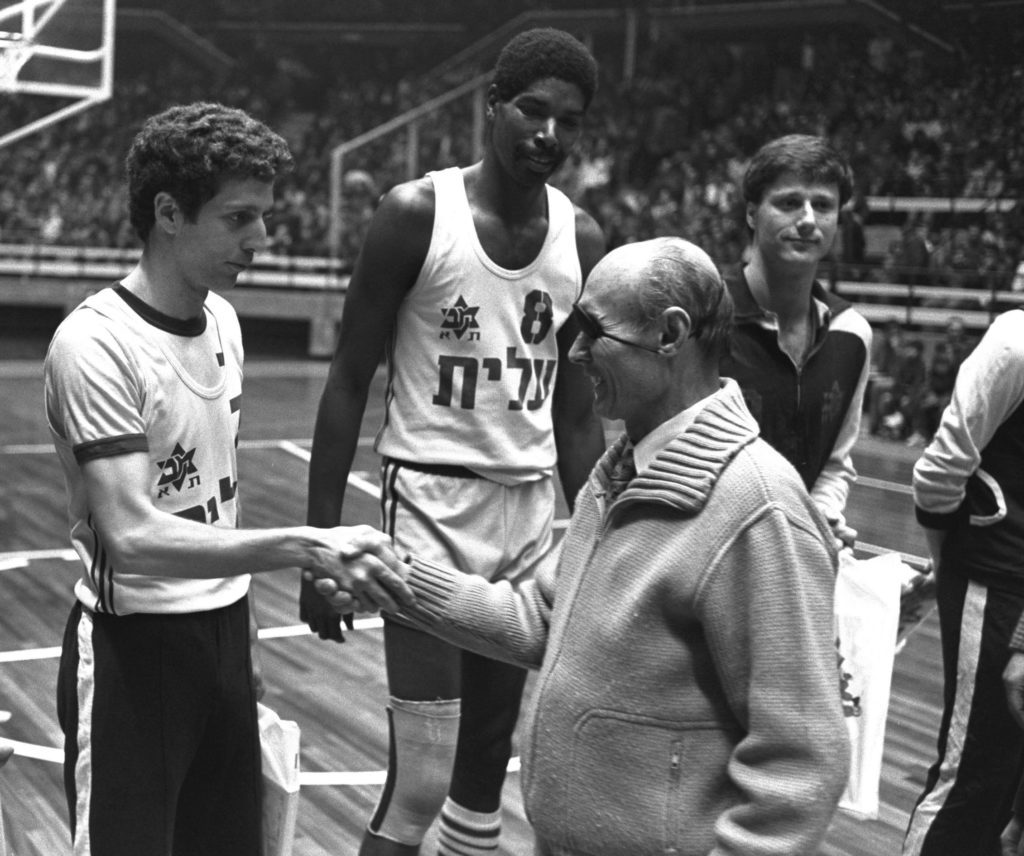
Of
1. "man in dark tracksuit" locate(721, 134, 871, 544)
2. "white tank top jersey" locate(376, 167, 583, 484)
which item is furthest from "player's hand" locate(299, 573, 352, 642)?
"man in dark tracksuit" locate(721, 134, 871, 544)

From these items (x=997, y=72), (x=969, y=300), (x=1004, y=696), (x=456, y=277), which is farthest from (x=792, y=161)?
(x=997, y=72)

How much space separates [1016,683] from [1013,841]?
41.7 inches

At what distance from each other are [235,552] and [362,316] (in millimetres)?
801

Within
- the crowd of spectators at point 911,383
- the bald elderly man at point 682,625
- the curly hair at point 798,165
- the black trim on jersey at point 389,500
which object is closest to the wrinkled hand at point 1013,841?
the curly hair at point 798,165

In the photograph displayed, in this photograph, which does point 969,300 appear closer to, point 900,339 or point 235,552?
point 900,339

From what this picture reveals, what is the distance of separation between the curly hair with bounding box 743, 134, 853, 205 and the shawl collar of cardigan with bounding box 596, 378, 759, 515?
128cm

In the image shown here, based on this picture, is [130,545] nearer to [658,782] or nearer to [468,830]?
[658,782]

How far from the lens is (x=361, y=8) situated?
25859 mm

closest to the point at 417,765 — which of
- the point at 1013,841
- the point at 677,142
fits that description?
the point at 1013,841

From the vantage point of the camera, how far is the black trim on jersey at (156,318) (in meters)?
2.35

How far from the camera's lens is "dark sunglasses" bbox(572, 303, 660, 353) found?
72.6 inches

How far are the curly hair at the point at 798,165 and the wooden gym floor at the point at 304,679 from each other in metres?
1.97

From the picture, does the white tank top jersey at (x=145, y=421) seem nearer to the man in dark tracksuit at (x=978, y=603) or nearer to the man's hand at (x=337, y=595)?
the man's hand at (x=337, y=595)

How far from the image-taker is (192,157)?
2.33 meters
